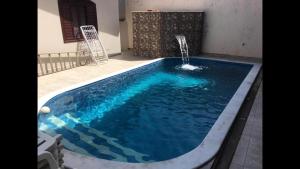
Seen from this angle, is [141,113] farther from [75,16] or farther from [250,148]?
[75,16]

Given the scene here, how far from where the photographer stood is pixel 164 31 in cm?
1154

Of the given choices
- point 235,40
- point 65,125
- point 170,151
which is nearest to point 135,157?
point 170,151

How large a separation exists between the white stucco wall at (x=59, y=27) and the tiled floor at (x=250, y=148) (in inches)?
272

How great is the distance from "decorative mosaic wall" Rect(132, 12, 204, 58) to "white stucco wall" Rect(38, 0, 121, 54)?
1.01 m

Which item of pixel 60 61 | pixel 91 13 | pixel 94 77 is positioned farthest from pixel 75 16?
pixel 94 77

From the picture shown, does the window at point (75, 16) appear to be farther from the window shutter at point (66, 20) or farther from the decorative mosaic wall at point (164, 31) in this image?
the decorative mosaic wall at point (164, 31)

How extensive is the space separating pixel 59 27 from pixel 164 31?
4498 millimetres

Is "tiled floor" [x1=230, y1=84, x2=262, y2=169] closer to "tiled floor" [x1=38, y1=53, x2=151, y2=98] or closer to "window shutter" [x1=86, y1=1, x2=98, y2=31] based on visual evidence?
"tiled floor" [x1=38, y1=53, x2=151, y2=98]

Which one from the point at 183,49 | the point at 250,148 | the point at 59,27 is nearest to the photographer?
the point at 250,148

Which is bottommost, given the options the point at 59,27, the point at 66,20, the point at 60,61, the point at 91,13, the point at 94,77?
the point at 94,77

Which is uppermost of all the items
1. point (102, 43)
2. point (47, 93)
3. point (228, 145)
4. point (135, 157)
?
point (102, 43)
